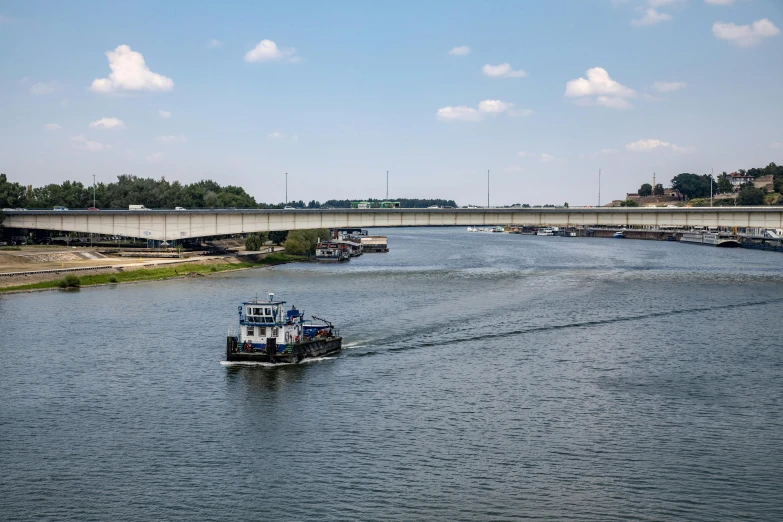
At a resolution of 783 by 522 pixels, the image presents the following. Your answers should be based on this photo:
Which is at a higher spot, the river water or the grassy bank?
the grassy bank

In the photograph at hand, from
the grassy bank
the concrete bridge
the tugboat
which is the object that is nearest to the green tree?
the grassy bank

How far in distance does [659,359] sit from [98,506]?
47762mm

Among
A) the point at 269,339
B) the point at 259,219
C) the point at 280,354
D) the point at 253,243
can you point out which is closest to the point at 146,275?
the point at 259,219

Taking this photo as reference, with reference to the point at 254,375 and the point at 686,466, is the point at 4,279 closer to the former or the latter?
the point at 254,375

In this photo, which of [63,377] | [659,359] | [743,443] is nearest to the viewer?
[743,443]

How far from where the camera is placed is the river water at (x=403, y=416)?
40125 millimetres

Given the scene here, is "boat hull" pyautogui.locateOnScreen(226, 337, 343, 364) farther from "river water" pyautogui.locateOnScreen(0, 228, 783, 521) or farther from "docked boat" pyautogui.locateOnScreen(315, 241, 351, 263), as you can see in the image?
"docked boat" pyautogui.locateOnScreen(315, 241, 351, 263)

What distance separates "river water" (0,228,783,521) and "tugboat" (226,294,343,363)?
5.24ft

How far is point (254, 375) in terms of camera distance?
6412cm

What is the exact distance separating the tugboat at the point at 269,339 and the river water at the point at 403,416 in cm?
160

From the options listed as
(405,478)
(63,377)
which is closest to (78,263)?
(63,377)

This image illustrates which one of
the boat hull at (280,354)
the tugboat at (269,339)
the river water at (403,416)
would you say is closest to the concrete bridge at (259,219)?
the river water at (403,416)

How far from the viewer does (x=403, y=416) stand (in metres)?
52.9

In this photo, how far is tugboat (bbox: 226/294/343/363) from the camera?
222 feet
